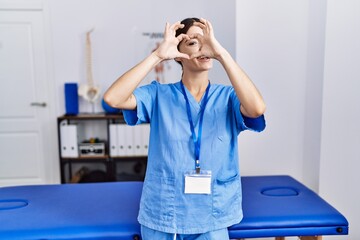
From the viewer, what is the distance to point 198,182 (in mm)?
1090

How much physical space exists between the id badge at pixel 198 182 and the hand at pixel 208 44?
0.37 meters

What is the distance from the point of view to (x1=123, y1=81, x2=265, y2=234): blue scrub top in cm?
110

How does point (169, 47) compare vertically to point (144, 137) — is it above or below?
above

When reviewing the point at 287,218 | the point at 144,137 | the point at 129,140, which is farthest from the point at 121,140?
the point at 287,218

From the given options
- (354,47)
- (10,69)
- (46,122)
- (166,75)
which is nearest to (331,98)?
(354,47)

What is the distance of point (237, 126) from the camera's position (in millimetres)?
1157

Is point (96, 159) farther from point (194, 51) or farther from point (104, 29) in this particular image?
point (194, 51)

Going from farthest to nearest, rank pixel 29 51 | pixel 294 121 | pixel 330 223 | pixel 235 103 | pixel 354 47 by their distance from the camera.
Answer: pixel 29 51, pixel 294 121, pixel 354 47, pixel 330 223, pixel 235 103

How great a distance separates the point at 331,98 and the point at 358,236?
789 millimetres

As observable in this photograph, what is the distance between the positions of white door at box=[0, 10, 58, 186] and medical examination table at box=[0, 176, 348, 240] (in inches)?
77.9

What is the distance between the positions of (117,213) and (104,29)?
2501 mm

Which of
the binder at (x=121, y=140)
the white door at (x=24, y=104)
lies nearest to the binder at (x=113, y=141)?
the binder at (x=121, y=140)

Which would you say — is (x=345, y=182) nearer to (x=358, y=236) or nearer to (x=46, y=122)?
(x=358, y=236)

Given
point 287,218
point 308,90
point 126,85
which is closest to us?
point 126,85
